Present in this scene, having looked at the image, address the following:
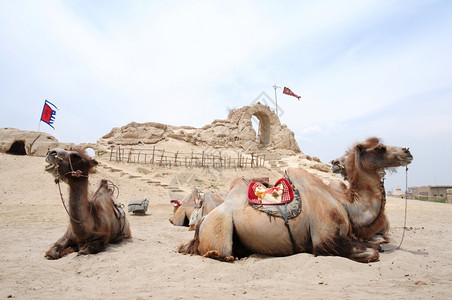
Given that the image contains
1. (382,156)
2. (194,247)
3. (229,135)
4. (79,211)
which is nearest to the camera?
(382,156)

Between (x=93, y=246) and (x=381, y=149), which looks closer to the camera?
(x=381, y=149)

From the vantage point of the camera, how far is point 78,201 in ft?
16.2

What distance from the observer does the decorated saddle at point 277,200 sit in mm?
4027

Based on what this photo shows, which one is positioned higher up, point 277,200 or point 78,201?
point 277,200

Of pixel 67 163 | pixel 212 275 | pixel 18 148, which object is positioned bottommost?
pixel 212 275

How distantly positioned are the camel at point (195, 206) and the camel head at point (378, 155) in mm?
4040

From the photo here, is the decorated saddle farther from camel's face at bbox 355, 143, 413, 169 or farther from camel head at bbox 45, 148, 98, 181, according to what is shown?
camel head at bbox 45, 148, 98, 181

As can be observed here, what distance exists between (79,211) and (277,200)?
3.06m

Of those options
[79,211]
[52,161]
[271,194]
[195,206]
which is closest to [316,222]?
[271,194]

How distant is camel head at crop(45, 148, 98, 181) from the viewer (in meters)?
4.86

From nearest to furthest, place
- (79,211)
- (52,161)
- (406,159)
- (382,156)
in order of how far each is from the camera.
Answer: (406,159) < (382,156) < (52,161) < (79,211)

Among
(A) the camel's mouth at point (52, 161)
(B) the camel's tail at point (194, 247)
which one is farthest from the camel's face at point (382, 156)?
(A) the camel's mouth at point (52, 161)

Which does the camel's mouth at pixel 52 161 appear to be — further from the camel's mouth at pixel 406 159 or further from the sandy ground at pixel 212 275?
the camel's mouth at pixel 406 159

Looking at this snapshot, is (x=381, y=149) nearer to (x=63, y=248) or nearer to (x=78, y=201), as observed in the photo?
(x=78, y=201)
